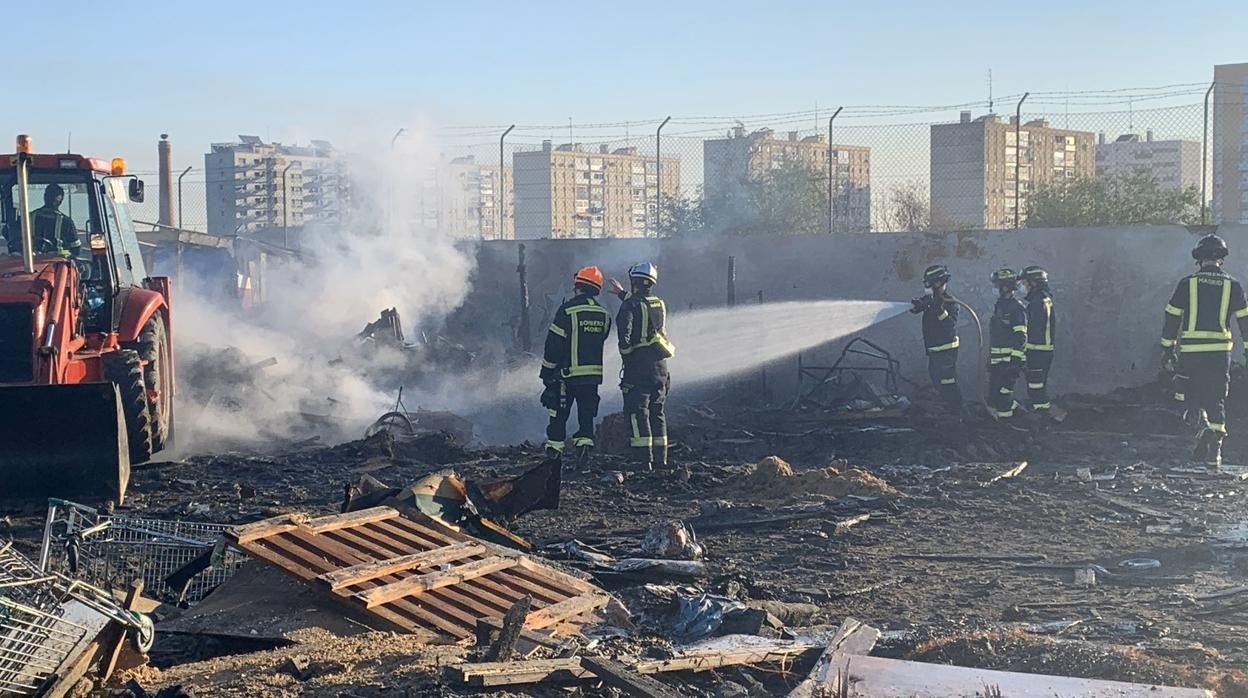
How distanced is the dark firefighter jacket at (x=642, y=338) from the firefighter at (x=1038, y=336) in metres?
4.70

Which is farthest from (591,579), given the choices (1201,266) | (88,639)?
(1201,266)

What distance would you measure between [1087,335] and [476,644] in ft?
38.3

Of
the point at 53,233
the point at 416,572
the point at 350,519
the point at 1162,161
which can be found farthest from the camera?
the point at 1162,161

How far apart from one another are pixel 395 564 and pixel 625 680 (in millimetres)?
1843

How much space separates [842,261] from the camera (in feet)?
54.9

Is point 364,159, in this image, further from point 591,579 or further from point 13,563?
point 13,563

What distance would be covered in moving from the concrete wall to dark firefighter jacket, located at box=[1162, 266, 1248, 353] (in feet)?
12.2

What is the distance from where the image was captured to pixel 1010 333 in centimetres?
1348

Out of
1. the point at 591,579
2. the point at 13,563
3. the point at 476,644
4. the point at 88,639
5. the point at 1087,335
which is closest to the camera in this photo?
the point at 88,639

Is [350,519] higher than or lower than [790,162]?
lower

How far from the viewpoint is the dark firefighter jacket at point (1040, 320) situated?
13453 mm

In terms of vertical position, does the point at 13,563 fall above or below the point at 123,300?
below

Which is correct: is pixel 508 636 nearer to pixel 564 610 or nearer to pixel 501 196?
pixel 564 610

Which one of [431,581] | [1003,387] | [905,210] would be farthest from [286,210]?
[431,581]
